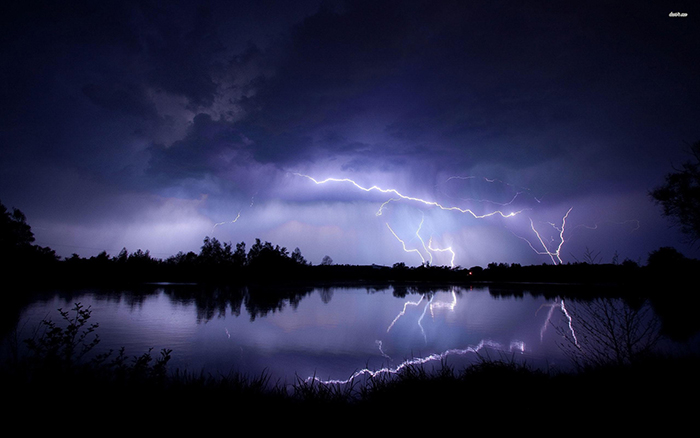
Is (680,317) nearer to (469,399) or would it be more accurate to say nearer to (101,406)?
(469,399)

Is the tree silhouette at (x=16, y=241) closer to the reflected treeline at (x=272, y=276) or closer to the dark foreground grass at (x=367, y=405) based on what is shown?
the reflected treeline at (x=272, y=276)

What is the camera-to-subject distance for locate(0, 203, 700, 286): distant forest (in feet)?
136

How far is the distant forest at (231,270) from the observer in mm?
41344

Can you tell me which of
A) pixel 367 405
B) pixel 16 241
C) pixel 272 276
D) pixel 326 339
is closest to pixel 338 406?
pixel 367 405

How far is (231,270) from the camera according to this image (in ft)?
340

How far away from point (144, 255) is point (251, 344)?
444ft

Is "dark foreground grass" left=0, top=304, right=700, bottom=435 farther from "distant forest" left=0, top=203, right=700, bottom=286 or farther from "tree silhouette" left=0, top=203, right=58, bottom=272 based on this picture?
"tree silhouette" left=0, top=203, right=58, bottom=272

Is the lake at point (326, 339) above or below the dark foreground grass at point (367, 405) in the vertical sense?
below

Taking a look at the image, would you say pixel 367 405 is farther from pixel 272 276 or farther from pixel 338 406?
pixel 272 276

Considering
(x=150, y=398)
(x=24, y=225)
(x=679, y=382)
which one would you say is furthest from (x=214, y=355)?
(x=24, y=225)

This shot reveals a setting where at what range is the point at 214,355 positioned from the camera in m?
10.2

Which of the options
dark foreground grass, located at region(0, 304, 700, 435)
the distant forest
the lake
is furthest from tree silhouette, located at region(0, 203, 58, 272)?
dark foreground grass, located at region(0, 304, 700, 435)

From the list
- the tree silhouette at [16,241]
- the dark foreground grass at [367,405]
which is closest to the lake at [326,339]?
the dark foreground grass at [367,405]

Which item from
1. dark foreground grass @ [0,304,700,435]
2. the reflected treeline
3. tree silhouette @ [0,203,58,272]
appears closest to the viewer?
dark foreground grass @ [0,304,700,435]
